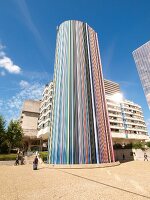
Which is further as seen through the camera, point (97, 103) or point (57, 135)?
point (97, 103)

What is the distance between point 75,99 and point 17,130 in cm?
2659

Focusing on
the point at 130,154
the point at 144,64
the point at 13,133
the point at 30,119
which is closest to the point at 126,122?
the point at 130,154

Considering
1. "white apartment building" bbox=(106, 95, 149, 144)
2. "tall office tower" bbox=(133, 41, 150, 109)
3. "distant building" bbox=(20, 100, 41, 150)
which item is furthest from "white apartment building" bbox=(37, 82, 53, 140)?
"tall office tower" bbox=(133, 41, 150, 109)

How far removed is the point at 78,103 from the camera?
23.0 meters

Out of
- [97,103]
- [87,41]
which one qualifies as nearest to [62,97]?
[97,103]

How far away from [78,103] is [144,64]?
359 ft

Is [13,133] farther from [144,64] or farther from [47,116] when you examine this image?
[144,64]

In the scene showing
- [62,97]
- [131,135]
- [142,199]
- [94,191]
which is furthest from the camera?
[131,135]

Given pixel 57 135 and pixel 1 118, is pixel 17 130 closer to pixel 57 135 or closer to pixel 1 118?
pixel 1 118

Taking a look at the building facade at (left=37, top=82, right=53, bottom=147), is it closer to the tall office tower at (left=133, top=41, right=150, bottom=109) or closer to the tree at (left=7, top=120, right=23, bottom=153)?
the tree at (left=7, top=120, right=23, bottom=153)

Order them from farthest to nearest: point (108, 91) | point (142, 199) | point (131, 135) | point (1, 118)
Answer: point (108, 91) → point (131, 135) → point (1, 118) → point (142, 199)

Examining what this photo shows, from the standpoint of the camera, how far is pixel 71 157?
19922mm

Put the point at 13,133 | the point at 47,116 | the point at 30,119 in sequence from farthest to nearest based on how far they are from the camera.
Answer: the point at 30,119 < the point at 47,116 < the point at 13,133

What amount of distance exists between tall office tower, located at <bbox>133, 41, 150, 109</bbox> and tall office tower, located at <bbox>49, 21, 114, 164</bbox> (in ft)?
299
